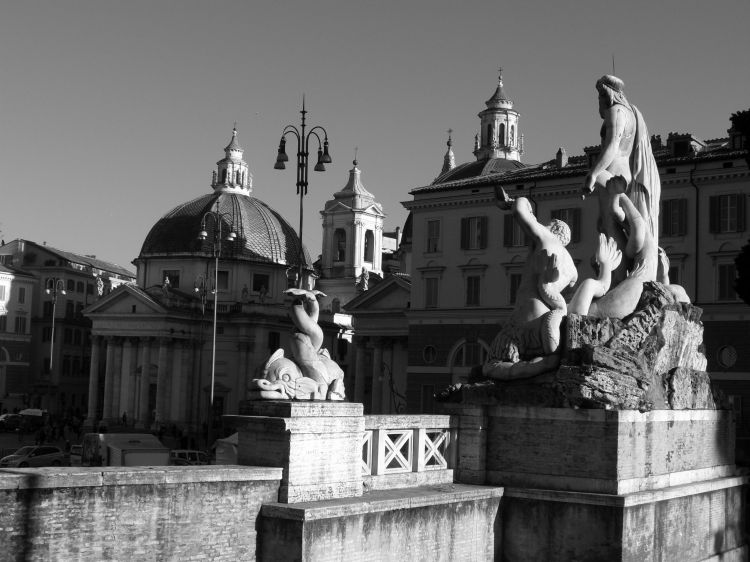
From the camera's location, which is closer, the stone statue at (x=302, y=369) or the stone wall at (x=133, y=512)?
the stone wall at (x=133, y=512)

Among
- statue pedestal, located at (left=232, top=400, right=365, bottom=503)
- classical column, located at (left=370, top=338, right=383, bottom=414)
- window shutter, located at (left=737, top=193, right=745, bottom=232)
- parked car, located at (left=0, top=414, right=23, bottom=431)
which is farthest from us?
parked car, located at (left=0, top=414, right=23, bottom=431)

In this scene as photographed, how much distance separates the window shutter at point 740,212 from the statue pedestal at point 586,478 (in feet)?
108

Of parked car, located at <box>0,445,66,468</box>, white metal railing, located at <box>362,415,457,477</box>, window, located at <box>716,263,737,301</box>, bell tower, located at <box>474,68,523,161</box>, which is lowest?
parked car, located at <box>0,445,66,468</box>

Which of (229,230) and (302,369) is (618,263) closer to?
(302,369)

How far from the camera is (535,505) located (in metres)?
14.8

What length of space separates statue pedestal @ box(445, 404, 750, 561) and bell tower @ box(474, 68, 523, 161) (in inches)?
2704

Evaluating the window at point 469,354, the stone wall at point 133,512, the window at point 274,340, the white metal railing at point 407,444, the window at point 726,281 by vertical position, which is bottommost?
the stone wall at point 133,512

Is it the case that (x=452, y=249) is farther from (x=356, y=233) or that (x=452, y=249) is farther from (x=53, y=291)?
(x=53, y=291)

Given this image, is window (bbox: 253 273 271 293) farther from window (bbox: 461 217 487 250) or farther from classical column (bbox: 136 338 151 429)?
window (bbox: 461 217 487 250)

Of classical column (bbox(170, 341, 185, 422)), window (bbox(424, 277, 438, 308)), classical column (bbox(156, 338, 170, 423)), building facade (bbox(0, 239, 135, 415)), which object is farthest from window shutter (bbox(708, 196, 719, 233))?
building facade (bbox(0, 239, 135, 415))

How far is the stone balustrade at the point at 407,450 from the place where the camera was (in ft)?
Answer: 45.2

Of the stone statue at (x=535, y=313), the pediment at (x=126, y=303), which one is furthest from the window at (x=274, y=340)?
the stone statue at (x=535, y=313)

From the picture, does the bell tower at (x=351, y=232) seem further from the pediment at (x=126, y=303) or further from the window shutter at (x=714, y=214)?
the window shutter at (x=714, y=214)

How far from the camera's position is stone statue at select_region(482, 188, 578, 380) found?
15180 mm
